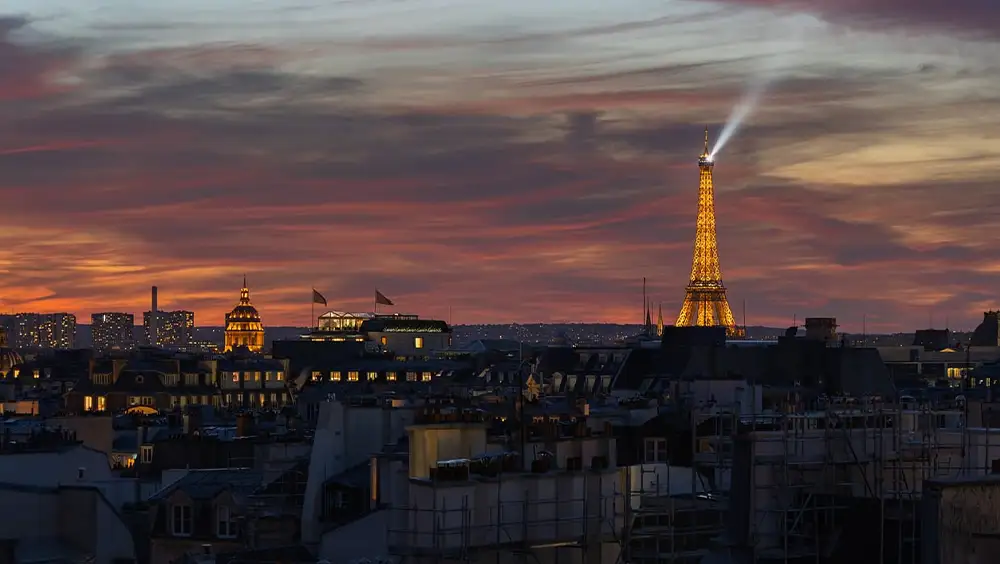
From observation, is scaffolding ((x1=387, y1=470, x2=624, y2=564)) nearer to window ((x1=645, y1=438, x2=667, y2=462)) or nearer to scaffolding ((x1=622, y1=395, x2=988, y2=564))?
scaffolding ((x1=622, y1=395, x2=988, y2=564))

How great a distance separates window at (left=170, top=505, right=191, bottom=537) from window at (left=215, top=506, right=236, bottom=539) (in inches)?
28.1

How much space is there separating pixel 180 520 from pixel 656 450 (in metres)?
8.60

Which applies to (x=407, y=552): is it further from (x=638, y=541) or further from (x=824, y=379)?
(x=824, y=379)

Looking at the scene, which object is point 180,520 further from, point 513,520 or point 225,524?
point 513,520

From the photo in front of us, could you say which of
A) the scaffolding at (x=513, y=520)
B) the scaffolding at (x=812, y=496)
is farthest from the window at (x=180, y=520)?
the scaffolding at (x=513, y=520)

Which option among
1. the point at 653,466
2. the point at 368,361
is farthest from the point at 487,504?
the point at 368,361

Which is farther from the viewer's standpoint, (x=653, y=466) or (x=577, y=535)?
(x=653, y=466)

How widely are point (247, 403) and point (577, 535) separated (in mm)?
130391

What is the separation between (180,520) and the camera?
43.8 m

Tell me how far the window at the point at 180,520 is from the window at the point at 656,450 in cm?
817

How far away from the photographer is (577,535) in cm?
2869

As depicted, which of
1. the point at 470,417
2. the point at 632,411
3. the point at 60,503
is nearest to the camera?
the point at 470,417

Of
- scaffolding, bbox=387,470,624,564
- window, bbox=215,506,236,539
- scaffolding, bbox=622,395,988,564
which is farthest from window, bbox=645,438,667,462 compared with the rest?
scaffolding, bbox=387,470,624,564

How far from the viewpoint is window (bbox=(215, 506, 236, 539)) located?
4275 cm
